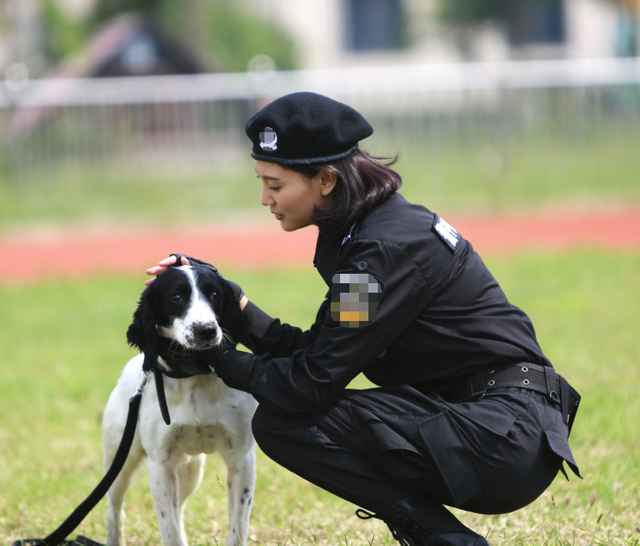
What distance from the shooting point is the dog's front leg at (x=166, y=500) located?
2848 millimetres

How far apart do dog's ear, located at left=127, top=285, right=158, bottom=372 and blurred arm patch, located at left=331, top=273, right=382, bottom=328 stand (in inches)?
28.9

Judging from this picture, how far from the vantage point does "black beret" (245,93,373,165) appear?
8.05 feet

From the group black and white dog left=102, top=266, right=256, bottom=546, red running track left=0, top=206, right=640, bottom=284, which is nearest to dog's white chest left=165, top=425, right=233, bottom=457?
black and white dog left=102, top=266, right=256, bottom=546

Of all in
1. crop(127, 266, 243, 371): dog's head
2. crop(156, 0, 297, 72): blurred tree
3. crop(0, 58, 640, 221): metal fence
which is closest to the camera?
crop(127, 266, 243, 371): dog's head

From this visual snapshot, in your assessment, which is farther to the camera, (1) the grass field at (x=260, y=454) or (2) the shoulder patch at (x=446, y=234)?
(1) the grass field at (x=260, y=454)

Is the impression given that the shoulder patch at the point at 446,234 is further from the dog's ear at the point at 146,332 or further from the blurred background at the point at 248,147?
the blurred background at the point at 248,147

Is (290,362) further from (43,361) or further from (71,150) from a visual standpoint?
(71,150)

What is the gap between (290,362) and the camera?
2.45 metres

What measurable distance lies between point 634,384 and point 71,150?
31.9ft

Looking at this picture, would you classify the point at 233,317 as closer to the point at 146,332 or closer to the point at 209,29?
the point at 146,332

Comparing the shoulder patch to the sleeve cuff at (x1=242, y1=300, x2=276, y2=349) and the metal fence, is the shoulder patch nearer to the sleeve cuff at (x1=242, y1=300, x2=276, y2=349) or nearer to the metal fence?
the sleeve cuff at (x1=242, y1=300, x2=276, y2=349)

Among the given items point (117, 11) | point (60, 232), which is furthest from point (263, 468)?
point (117, 11)

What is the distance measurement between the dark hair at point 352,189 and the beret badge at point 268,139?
80mm

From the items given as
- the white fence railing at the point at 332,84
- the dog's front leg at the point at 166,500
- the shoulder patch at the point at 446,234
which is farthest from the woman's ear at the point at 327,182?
the white fence railing at the point at 332,84
